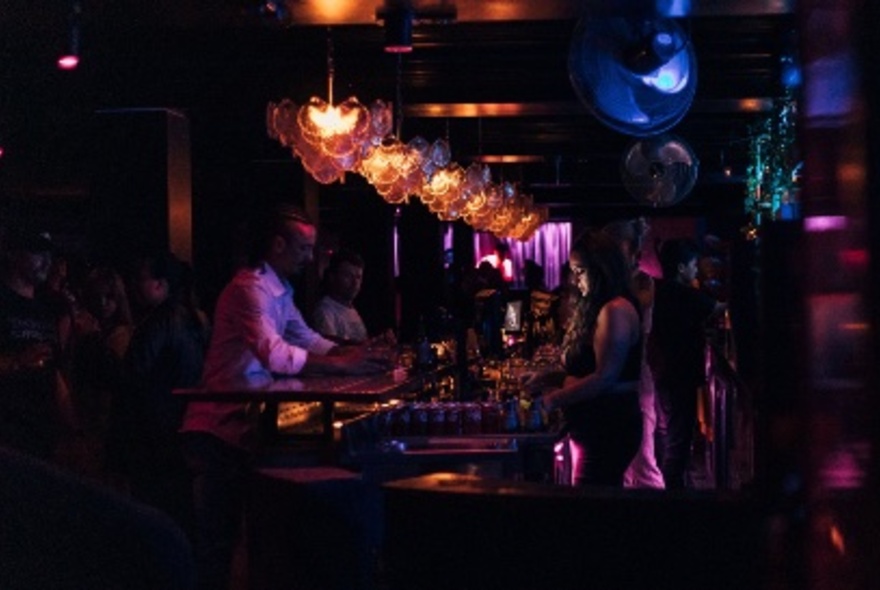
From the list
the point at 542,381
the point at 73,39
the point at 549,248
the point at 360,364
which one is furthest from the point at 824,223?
the point at 549,248

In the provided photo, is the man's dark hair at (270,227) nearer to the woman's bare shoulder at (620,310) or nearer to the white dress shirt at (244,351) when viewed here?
the white dress shirt at (244,351)

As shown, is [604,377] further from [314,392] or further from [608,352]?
[314,392]

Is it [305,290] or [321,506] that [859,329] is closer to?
[321,506]

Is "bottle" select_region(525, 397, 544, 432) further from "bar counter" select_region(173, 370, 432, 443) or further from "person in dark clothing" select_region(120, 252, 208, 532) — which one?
"person in dark clothing" select_region(120, 252, 208, 532)

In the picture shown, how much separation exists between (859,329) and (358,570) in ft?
8.90

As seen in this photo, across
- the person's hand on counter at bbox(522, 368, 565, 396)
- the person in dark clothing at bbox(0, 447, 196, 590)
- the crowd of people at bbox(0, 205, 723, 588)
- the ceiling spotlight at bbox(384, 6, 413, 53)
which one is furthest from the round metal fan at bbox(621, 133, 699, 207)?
the person in dark clothing at bbox(0, 447, 196, 590)

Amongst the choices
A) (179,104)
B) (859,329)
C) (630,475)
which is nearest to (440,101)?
(179,104)

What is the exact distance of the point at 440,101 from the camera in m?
12.4

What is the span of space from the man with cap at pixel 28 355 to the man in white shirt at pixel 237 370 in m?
0.66

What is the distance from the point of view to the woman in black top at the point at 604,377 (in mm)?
6312

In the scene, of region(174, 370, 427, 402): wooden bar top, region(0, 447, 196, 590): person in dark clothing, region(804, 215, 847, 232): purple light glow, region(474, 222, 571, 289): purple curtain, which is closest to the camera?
region(804, 215, 847, 232): purple light glow

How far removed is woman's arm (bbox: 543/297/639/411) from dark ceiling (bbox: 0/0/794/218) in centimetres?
276

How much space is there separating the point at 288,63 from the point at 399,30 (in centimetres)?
271

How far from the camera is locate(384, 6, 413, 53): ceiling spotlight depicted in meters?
8.30
